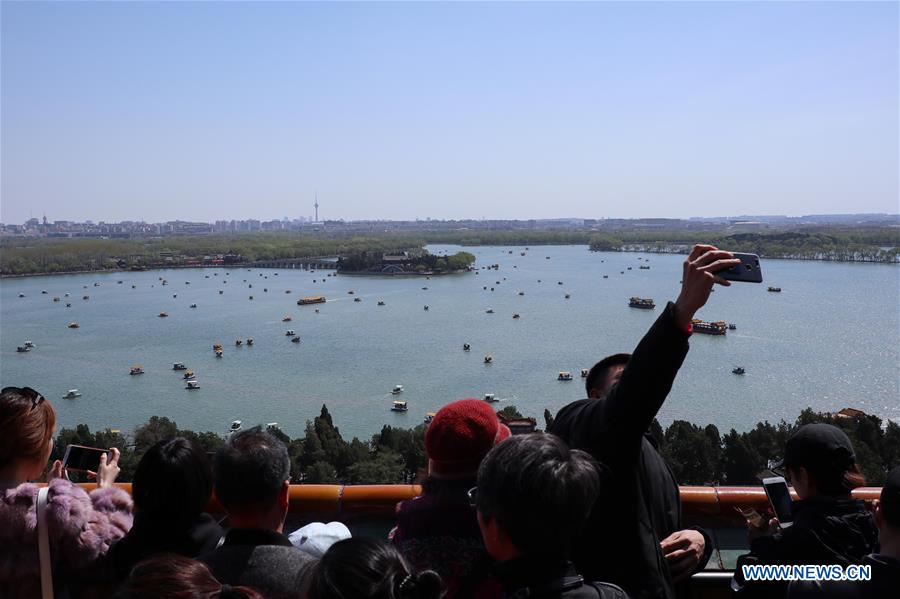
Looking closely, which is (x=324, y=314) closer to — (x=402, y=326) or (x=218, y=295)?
(x=402, y=326)

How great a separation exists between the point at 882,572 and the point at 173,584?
24.5 inches

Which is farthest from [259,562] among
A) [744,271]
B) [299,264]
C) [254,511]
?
[299,264]

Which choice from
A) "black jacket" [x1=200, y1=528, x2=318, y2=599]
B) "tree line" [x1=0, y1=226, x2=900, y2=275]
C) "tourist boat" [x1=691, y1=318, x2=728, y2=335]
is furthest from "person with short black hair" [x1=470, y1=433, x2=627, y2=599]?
"tree line" [x1=0, y1=226, x2=900, y2=275]

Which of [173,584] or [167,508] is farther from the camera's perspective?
[167,508]

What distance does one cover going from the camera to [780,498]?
842 mm

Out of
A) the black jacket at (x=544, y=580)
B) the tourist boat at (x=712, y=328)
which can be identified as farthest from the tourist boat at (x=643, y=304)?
the black jacket at (x=544, y=580)

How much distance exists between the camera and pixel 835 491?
78 cm

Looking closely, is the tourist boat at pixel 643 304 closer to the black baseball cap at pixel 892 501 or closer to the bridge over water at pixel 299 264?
the black baseball cap at pixel 892 501

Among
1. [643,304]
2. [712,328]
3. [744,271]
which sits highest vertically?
[744,271]

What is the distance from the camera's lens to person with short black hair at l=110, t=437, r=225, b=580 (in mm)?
789

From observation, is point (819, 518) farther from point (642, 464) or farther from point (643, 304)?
point (643, 304)

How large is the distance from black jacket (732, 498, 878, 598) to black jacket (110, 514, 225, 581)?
606 millimetres

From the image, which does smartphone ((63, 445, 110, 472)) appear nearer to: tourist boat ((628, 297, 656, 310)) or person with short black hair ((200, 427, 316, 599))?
person with short black hair ((200, 427, 316, 599))

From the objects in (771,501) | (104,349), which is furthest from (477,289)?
(771,501)
